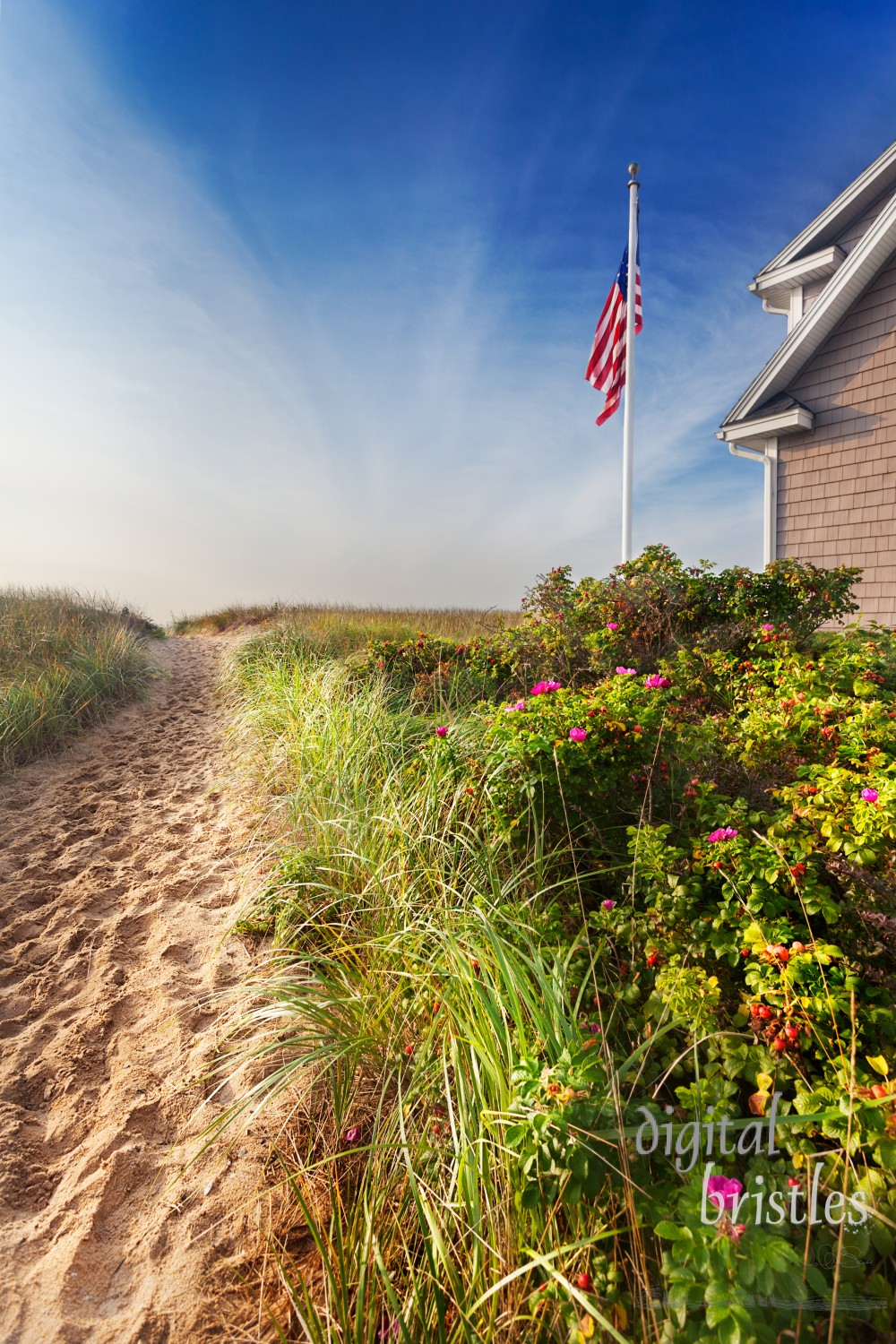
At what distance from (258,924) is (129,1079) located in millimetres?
956

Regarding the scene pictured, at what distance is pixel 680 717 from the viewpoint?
4332 millimetres

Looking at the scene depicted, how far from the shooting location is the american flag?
1098 centimetres


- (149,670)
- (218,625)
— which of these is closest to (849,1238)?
(149,670)

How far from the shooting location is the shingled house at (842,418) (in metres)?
9.27

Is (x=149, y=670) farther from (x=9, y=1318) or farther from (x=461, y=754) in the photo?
(x=9, y=1318)

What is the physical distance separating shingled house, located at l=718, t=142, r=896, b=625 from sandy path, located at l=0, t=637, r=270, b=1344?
357 inches

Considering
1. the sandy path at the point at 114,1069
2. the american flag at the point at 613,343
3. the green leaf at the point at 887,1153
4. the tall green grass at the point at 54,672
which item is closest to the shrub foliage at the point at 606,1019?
the green leaf at the point at 887,1153

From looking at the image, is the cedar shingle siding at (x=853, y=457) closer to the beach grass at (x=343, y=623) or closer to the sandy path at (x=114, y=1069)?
the beach grass at (x=343, y=623)

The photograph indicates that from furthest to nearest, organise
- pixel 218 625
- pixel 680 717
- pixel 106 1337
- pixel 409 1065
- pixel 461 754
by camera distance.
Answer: pixel 218 625
pixel 680 717
pixel 461 754
pixel 409 1065
pixel 106 1337

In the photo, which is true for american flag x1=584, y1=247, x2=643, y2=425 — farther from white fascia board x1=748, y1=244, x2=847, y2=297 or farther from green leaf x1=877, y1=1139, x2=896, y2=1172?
green leaf x1=877, y1=1139, x2=896, y2=1172

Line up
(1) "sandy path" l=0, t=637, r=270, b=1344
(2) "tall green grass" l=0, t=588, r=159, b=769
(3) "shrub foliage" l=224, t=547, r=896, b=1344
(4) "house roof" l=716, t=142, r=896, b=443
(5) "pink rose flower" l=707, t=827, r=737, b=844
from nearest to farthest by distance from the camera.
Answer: (3) "shrub foliage" l=224, t=547, r=896, b=1344 → (1) "sandy path" l=0, t=637, r=270, b=1344 → (5) "pink rose flower" l=707, t=827, r=737, b=844 → (2) "tall green grass" l=0, t=588, r=159, b=769 → (4) "house roof" l=716, t=142, r=896, b=443

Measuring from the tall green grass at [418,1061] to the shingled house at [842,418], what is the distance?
8.00 metres

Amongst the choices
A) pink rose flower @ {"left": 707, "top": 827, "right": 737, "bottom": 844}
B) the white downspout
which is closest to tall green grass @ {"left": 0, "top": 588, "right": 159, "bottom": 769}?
pink rose flower @ {"left": 707, "top": 827, "right": 737, "bottom": 844}

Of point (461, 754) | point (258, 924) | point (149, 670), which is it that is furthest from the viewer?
point (149, 670)
